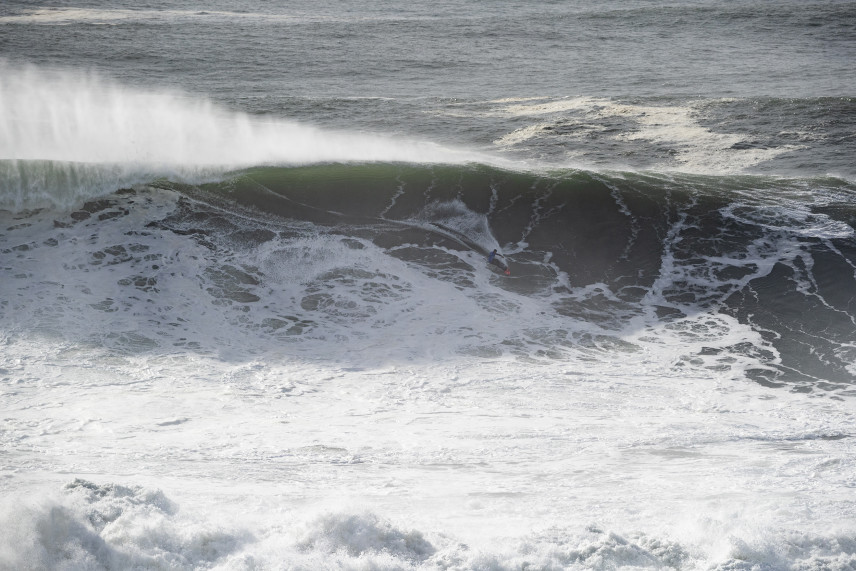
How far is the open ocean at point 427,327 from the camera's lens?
17.9 feet

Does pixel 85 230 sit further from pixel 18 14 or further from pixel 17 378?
pixel 18 14

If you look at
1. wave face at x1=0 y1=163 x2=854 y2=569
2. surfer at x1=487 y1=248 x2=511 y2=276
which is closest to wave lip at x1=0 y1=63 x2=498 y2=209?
wave face at x1=0 y1=163 x2=854 y2=569

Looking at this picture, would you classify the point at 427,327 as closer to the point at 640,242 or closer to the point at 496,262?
the point at 496,262

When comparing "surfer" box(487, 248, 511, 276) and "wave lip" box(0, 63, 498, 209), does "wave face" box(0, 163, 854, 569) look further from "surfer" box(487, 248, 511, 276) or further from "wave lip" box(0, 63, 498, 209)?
"wave lip" box(0, 63, 498, 209)

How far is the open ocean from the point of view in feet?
17.9

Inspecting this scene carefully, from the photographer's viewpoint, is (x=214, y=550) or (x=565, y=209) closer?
(x=214, y=550)

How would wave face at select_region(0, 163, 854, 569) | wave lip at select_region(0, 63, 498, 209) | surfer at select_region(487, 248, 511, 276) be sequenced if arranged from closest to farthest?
wave face at select_region(0, 163, 854, 569) < surfer at select_region(487, 248, 511, 276) < wave lip at select_region(0, 63, 498, 209)

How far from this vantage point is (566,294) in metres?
11.1

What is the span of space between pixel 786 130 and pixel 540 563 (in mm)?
16528

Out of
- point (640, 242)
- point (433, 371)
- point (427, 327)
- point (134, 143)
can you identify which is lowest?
point (433, 371)

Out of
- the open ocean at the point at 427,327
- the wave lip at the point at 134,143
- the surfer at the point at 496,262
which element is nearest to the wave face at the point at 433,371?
the open ocean at the point at 427,327

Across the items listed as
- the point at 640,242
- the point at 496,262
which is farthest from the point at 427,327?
the point at 640,242

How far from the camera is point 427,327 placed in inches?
394

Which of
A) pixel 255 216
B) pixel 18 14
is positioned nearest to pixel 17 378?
pixel 255 216
